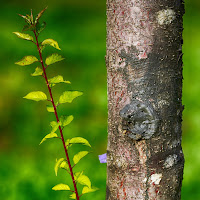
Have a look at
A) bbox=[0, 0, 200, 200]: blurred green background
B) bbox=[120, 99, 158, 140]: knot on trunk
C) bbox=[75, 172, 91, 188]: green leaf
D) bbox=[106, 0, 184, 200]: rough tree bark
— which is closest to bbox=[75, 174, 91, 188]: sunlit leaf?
bbox=[75, 172, 91, 188]: green leaf

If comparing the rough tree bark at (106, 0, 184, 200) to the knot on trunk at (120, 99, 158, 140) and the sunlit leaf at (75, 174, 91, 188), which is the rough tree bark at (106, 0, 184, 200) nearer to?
the knot on trunk at (120, 99, 158, 140)

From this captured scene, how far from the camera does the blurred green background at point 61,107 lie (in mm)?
2482

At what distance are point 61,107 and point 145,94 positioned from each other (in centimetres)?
198

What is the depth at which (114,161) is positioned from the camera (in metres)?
1.15

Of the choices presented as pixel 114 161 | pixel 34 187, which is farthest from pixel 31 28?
pixel 34 187

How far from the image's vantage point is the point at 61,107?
118 inches

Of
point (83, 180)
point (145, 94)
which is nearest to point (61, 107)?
point (83, 180)

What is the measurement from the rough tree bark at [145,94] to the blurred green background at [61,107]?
1.26 m

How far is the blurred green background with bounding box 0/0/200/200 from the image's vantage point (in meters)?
2.48

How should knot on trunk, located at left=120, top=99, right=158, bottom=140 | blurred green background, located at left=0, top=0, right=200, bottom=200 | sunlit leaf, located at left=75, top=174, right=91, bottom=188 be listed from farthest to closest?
1. blurred green background, located at left=0, top=0, right=200, bottom=200
2. sunlit leaf, located at left=75, top=174, right=91, bottom=188
3. knot on trunk, located at left=120, top=99, right=158, bottom=140

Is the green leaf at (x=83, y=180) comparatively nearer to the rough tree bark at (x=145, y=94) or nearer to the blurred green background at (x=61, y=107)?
the rough tree bark at (x=145, y=94)

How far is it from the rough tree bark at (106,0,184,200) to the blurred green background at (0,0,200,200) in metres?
1.26

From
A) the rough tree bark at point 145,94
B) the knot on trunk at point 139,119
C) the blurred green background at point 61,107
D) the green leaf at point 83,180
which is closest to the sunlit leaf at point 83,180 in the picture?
the green leaf at point 83,180

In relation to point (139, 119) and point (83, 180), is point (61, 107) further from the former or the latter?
point (139, 119)
